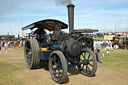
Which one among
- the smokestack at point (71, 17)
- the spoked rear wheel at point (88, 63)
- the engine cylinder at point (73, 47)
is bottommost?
the spoked rear wheel at point (88, 63)

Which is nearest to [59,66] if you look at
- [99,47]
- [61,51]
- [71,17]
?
[61,51]

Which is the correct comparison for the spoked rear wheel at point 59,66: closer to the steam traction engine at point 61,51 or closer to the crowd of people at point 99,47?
the steam traction engine at point 61,51

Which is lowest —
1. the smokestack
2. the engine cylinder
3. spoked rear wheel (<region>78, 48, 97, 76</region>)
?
spoked rear wheel (<region>78, 48, 97, 76</region>)

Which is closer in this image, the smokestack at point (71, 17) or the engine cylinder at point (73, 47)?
the engine cylinder at point (73, 47)

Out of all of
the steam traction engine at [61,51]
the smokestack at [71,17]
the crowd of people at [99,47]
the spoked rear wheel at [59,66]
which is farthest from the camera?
the crowd of people at [99,47]

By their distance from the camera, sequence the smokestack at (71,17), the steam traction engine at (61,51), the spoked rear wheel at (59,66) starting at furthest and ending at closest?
the smokestack at (71,17)
the steam traction engine at (61,51)
the spoked rear wheel at (59,66)

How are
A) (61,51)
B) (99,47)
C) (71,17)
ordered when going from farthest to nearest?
(99,47), (71,17), (61,51)

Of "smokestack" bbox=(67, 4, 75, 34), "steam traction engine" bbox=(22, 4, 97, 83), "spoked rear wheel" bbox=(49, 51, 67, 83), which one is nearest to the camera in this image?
"spoked rear wheel" bbox=(49, 51, 67, 83)

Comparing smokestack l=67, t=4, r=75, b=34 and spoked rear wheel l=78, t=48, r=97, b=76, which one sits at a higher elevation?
smokestack l=67, t=4, r=75, b=34

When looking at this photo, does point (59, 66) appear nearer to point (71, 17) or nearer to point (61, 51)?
point (61, 51)

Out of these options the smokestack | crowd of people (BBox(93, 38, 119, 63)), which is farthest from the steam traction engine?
crowd of people (BBox(93, 38, 119, 63))

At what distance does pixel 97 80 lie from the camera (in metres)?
4.87

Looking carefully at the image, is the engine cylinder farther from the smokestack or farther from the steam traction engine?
the smokestack

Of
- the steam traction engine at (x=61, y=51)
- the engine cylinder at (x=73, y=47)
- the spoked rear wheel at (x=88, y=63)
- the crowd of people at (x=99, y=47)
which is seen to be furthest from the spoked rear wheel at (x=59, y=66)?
the crowd of people at (x=99, y=47)
